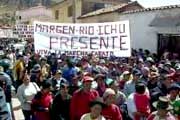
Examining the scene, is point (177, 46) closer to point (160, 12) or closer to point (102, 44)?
point (160, 12)

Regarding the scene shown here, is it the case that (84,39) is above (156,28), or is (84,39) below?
below

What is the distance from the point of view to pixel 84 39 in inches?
581

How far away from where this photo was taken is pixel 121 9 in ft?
89.9

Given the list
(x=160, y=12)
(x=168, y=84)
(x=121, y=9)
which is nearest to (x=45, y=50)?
(x=168, y=84)

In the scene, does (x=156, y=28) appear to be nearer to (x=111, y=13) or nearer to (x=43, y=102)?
(x=111, y=13)

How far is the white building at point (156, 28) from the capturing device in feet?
62.6

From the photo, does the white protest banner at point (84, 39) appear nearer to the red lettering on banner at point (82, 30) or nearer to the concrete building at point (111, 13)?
the red lettering on banner at point (82, 30)

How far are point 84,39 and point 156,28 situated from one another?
652 cm

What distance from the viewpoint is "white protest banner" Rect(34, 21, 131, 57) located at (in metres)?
14.4

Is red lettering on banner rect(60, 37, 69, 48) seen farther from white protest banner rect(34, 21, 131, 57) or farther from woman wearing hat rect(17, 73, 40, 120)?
woman wearing hat rect(17, 73, 40, 120)

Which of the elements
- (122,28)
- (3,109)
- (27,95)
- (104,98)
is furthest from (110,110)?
(122,28)

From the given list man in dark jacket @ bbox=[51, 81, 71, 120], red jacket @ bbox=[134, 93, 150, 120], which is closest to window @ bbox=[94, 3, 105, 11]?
man in dark jacket @ bbox=[51, 81, 71, 120]

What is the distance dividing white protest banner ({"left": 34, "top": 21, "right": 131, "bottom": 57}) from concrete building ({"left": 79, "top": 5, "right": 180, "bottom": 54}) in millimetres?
4430

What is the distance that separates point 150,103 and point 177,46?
10.9 m
